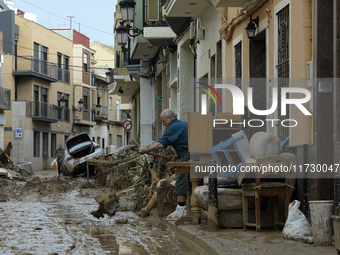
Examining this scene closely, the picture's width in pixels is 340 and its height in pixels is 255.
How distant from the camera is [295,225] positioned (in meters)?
7.03

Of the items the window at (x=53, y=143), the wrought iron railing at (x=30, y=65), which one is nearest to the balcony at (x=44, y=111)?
the window at (x=53, y=143)

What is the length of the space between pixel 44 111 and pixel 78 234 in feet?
126

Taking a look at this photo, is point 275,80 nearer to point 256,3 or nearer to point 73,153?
point 256,3

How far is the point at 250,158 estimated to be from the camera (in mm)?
8344

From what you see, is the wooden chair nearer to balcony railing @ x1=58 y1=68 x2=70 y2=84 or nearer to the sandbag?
the sandbag

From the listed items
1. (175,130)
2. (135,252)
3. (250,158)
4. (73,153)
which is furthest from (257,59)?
(73,153)

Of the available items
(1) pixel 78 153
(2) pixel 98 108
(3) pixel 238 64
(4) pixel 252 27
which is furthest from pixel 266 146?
(2) pixel 98 108

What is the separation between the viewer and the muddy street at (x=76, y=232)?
23.9 feet

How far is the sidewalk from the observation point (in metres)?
6.21

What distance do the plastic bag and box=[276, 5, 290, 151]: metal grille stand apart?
1809 millimetres

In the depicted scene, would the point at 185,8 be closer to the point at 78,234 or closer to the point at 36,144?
the point at 78,234

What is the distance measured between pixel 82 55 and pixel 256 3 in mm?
45462

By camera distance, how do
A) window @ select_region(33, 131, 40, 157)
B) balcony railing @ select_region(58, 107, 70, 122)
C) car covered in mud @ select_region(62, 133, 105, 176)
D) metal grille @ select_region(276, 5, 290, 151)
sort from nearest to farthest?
1. metal grille @ select_region(276, 5, 290, 151)
2. car covered in mud @ select_region(62, 133, 105, 176)
3. window @ select_region(33, 131, 40, 157)
4. balcony railing @ select_region(58, 107, 70, 122)

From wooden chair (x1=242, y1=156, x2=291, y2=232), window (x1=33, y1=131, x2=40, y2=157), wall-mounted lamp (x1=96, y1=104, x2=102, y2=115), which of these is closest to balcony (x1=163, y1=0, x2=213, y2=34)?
wooden chair (x1=242, y1=156, x2=291, y2=232)
